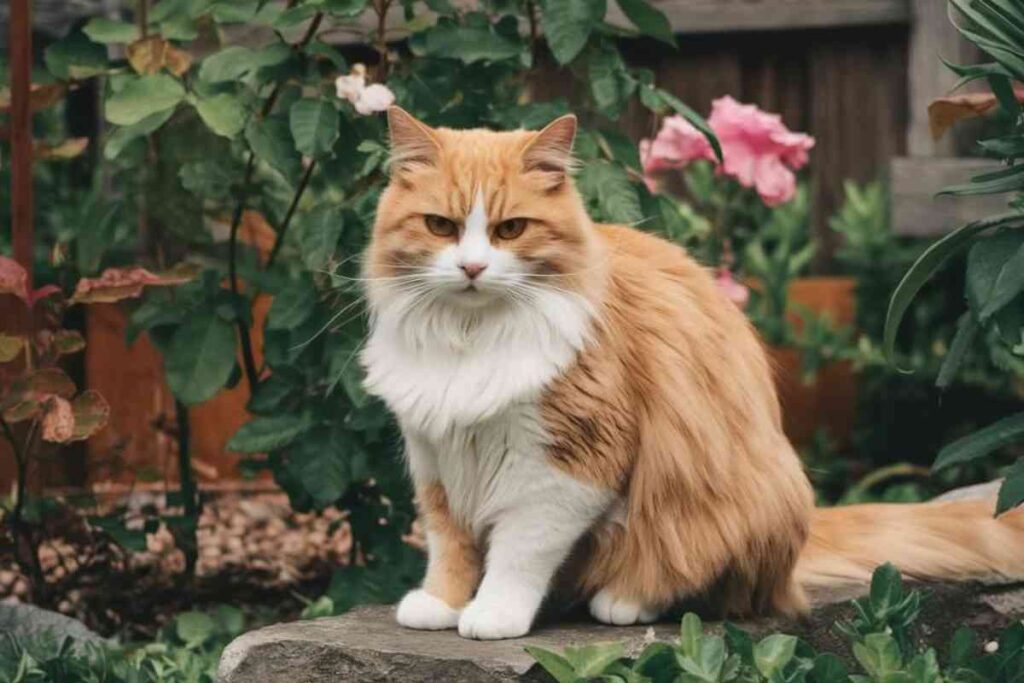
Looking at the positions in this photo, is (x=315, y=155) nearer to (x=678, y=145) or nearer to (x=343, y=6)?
(x=343, y=6)

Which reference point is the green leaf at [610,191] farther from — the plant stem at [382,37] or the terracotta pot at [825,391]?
the terracotta pot at [825,391]

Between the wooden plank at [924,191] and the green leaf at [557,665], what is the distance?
10.4 ft

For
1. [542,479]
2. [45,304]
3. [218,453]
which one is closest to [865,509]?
[542,479]

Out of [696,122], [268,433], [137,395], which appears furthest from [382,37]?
Result: [137,395]

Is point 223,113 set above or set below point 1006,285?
above

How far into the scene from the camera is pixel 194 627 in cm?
426

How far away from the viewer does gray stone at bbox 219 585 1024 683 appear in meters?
3.09

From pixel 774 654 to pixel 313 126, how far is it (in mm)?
1741

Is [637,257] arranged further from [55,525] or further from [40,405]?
[55,525]

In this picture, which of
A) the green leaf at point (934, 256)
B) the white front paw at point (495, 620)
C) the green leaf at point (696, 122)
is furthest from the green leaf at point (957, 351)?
the green leaf at point (696, 122)

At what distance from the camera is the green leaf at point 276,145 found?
13.5 ft

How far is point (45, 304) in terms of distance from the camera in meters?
4.27

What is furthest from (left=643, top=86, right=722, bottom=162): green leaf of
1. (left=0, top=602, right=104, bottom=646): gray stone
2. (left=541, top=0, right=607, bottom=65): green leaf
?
(left=0, top=602, right=104, bottom=646): gray stone

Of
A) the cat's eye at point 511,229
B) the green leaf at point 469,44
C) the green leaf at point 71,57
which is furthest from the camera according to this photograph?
the green leaf at point 71,57
